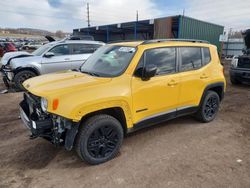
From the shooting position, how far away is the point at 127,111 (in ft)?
11.4

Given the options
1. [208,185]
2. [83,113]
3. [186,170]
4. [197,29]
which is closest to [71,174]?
[83,113]

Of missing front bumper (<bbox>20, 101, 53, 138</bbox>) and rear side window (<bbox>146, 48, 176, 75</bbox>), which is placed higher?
rear side window (<bbox>146, 48, 176, 75</bbox>)

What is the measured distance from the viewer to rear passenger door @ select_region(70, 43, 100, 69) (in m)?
8.57

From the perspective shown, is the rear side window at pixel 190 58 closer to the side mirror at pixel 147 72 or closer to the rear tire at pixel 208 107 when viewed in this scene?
the rear tire at pixel 208 107

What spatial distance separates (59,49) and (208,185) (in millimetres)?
7301

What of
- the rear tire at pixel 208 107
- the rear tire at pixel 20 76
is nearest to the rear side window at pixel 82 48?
the rear tire at pixel 20 76

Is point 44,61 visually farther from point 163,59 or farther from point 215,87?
point 215,87

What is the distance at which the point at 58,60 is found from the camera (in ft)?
27.3

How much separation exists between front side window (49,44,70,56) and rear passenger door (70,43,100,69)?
19cm

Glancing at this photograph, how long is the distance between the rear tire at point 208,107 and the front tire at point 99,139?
2.23m

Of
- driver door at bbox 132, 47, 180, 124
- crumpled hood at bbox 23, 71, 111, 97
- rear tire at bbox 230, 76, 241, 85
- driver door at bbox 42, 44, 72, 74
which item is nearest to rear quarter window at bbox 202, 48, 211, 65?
driver door at bbox 132, 47, 180, 124

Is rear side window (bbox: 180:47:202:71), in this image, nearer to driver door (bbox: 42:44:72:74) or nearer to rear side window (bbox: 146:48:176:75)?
Answer: rear side window (bbox: 146:48:176:75)

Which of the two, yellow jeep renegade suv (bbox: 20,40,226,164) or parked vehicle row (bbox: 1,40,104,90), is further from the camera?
parked vehicle row (bbox: 1,40,104,90)

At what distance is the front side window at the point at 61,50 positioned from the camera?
846cm
